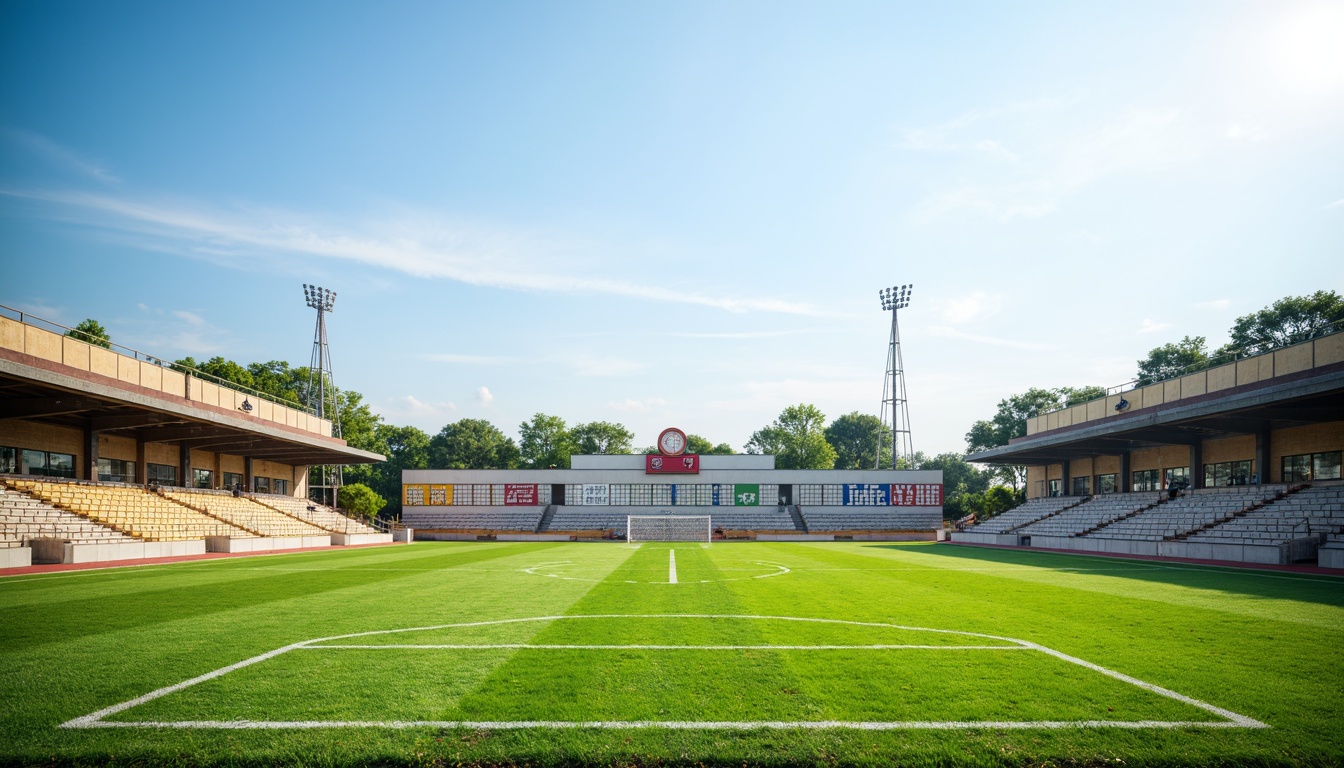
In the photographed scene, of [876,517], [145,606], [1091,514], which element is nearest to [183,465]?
[145,606]

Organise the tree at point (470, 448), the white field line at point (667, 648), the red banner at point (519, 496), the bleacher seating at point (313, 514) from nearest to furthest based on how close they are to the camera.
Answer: the white field line at point (667, 648) → the bleacher seating at point (313, 514) → the red banner at point (519, 496) → the tree at point (470, 448)

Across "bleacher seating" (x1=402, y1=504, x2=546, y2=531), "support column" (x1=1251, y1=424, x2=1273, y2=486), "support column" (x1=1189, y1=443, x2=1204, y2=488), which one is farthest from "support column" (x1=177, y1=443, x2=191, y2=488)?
"support column" (x1=1189, y1=443, x2=1204, y2=488)

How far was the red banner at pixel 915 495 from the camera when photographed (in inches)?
2571

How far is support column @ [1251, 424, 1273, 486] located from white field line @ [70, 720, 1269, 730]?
35749 millimetres

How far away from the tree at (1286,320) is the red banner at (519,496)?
6011 cm

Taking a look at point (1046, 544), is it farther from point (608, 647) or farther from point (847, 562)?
point (608, 647)

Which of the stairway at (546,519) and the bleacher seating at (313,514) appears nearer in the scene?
the bleacher seating at (313,514)

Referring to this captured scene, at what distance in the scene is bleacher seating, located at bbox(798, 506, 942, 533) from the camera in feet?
210

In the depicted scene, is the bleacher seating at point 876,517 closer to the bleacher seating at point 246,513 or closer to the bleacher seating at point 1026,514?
the bleacher seating at point 1026,514

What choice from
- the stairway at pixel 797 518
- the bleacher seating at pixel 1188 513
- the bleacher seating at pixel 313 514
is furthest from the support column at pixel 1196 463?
the bleacher seating at pixel 313 514

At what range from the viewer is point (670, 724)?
5.66 metres

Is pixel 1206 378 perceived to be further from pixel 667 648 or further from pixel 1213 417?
pixel 667 648

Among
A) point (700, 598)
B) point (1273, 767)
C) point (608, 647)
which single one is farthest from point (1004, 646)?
point (700, 598)

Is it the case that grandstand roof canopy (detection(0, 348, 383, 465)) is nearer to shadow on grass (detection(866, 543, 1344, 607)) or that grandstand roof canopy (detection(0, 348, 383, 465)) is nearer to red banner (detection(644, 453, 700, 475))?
red banner (detection(644, 453, 700, 475))
